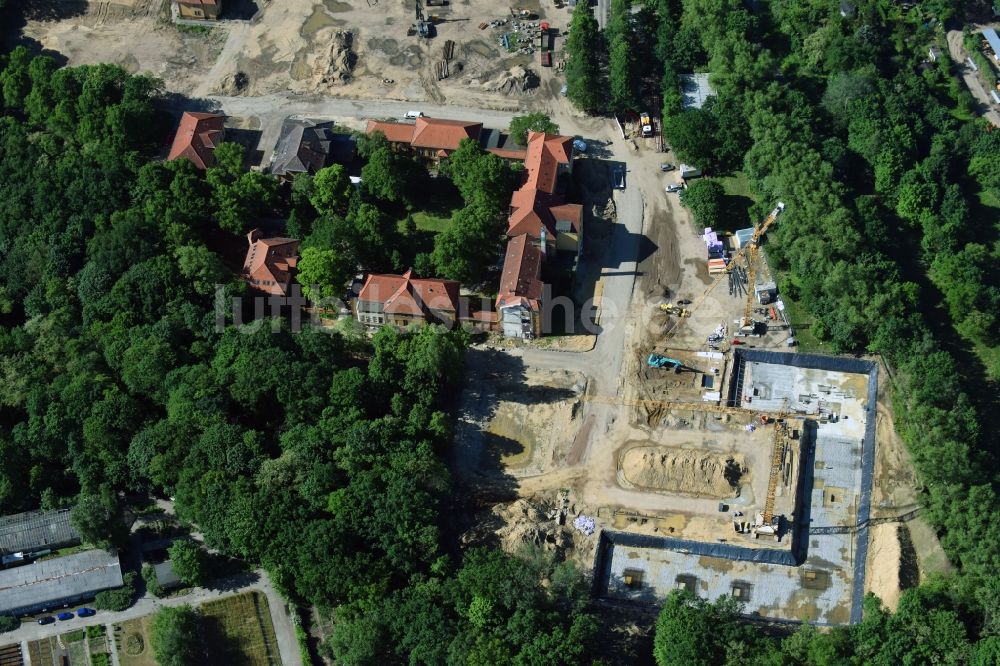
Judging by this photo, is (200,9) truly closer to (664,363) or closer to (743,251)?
(743,251)

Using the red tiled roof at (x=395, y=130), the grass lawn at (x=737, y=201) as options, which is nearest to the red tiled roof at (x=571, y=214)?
the grass lawn at (x=737, y=201)

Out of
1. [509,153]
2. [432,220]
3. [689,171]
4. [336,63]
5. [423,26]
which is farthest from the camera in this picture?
[423,26]

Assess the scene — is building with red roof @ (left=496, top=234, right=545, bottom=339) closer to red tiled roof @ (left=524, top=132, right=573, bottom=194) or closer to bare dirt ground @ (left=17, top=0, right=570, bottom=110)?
red tiled roof @ (left=524, top=132, right=573, bottom=194)

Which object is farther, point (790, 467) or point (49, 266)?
point (49, 266)

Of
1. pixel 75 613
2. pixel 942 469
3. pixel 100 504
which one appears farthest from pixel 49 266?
pixel 942 469

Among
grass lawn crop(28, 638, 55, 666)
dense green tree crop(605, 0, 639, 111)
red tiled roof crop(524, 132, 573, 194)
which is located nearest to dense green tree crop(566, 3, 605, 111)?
dense green tree crop(605, 0, 639, 111)

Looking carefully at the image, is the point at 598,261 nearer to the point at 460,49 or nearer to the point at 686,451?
the point at 686,451

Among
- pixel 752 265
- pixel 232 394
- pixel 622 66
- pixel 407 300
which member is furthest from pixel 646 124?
pixel 232 394
